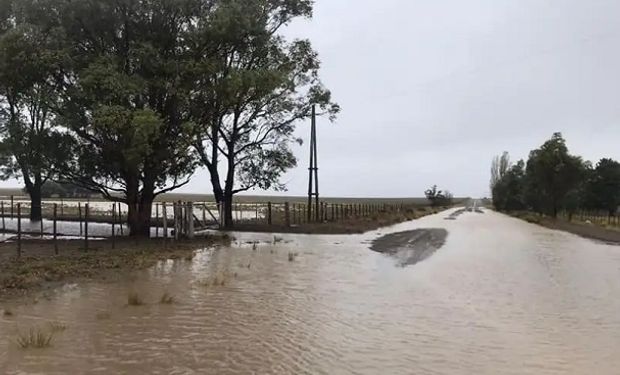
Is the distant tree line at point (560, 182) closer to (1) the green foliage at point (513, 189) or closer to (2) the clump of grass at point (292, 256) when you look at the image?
(1) the green foliage at point (513, 189)

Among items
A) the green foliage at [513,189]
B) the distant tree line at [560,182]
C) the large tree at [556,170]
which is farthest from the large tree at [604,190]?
the large tree at [556,170]

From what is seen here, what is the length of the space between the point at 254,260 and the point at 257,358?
11095mm

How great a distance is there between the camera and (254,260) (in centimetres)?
1869

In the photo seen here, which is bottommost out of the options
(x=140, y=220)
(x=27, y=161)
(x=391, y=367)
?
(x=391, y=367)

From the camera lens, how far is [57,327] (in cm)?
888

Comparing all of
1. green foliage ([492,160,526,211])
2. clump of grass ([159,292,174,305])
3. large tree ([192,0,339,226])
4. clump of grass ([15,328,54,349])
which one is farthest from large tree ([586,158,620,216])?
clump of grass ([15,328,54,349])

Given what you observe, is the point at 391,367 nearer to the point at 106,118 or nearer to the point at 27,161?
the point at 106,118

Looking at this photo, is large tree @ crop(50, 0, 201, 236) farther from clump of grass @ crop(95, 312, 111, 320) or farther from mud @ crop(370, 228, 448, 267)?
clump of grass @ crop(95, 312, 111, 320)

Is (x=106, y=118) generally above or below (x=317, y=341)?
above

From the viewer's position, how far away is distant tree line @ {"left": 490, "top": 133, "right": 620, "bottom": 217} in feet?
174

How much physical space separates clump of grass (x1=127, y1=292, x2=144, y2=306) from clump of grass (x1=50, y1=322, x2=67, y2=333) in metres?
1.85

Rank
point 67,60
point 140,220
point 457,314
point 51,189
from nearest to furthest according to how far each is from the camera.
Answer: point 457,314
point 67,60
point 140,220
point 51,189

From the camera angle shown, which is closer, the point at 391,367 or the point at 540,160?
the point at 391,367

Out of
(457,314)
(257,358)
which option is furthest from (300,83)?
(257,358)
